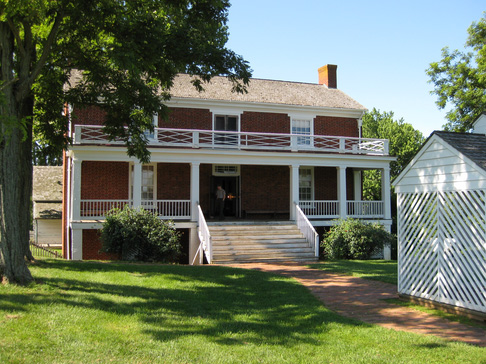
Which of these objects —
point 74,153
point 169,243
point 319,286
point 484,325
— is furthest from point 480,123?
point 74,153

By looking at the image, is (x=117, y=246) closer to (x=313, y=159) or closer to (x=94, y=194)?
(x=94, y=194)

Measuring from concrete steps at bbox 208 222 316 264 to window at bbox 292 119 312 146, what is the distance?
237 inches

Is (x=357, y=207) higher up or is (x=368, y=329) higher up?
(x=357, y=207)

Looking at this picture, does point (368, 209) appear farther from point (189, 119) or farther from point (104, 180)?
point (104, 180)

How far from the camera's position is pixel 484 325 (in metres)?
7.44

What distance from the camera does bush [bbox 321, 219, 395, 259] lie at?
18.4 m

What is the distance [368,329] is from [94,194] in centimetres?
1622

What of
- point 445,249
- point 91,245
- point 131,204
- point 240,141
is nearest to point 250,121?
point 240,141

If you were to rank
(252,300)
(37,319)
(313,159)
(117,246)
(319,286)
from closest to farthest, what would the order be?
(37,319), (252,300), (319,286), (117,246), (313,159)

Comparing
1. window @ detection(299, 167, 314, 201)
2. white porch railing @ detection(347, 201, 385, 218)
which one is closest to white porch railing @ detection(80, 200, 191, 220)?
window @ detection(299, 167, 314, 201)

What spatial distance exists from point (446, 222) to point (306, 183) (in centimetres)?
1652

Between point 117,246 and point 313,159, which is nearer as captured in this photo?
point 117,246

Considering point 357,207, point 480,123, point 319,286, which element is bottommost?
point 319,286

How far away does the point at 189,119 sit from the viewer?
2270 centimetres
